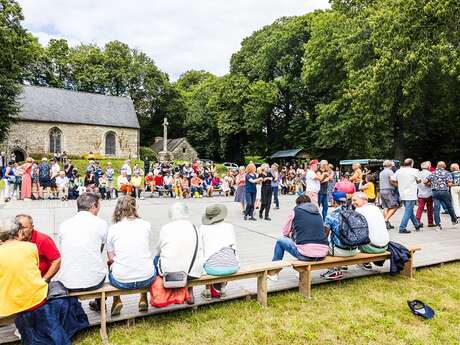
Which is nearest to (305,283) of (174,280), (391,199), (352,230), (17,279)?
(352,230)

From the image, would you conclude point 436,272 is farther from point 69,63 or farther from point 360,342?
point 69,63

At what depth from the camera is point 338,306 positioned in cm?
452

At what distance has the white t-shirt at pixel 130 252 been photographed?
12.5ft

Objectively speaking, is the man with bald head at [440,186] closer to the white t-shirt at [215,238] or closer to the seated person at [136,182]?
the white t-shirt at [215,238]

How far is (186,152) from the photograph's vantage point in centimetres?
4900

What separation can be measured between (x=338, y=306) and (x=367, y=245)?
1.18m

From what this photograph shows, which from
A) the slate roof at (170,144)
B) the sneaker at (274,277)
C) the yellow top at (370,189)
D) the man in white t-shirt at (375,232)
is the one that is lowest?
the sneaker at (274,277)

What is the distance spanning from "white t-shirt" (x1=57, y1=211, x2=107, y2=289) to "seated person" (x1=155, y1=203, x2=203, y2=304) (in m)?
0.65

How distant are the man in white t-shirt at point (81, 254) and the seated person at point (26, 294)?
245mm

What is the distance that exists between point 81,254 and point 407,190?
26.1 feet

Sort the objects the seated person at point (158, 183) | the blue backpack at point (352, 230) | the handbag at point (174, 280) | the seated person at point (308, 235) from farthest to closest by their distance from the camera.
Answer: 1. the seated person at point (158, 183)
2. the blue backpack at point (352, 230)
3. the seated person at point (308, 235)
4. the handbag at point (174, 280)

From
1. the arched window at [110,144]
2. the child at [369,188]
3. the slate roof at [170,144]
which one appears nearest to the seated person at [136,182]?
the child at [369,188]

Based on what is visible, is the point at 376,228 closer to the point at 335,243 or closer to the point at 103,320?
the point at 335,243

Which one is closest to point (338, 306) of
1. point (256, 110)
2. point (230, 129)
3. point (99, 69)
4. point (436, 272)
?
point (436, 272)
